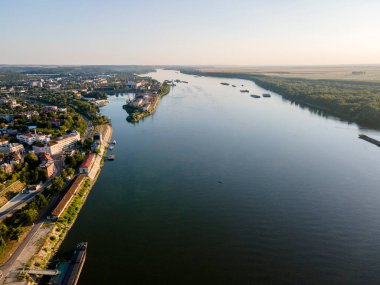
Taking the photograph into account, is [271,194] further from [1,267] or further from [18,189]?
[18,189]

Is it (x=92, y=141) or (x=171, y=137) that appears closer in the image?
(x=92, y=141)

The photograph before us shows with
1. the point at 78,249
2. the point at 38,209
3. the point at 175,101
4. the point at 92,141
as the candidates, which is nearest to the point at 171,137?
the point at 92,141

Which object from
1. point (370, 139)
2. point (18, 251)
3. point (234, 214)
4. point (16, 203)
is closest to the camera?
point (18, 251)

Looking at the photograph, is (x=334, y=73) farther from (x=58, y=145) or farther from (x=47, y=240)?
(x=47, y=240)

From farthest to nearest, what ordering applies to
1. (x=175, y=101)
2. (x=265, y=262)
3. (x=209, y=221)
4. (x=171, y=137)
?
(x=175, y=101) < (x=171, y=137) < (x=209, y=221) < (x=265, y=262)

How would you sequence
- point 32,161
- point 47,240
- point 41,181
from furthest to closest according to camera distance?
1. point 32,161
2. point 41,181
3. point 47,240

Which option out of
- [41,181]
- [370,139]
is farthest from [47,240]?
[370,139]

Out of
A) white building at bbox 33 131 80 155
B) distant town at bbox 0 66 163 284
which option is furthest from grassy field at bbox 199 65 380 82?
distant town at bbox 0 66 163 284

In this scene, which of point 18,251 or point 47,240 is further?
point 47,240
